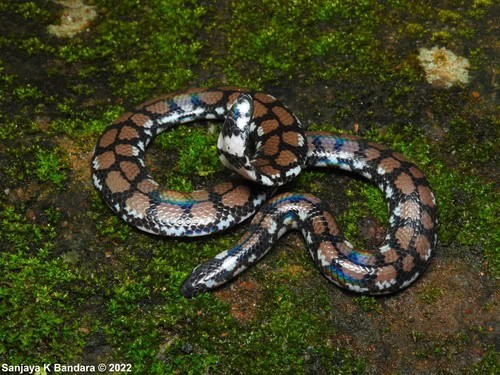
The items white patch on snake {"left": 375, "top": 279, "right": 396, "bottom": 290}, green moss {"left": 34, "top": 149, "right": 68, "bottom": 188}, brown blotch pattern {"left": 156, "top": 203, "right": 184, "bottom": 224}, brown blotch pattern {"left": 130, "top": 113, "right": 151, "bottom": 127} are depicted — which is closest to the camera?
Answer: white patch on snake {"left": 375, "top": 279, "right": 396, "bottom": 290}

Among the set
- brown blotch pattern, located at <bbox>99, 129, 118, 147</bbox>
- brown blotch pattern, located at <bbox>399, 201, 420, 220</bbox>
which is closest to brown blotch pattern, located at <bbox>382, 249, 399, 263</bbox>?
brown blotch pattern, located at <bbox>399, 201, 420, 220</bbox>

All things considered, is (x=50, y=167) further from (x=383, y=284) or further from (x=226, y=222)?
(x=383, y=284)

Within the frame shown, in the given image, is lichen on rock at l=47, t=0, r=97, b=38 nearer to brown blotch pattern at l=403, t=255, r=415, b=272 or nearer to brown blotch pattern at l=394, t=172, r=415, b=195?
brown blotch pattern at l=394, t=172, r=415, b=195

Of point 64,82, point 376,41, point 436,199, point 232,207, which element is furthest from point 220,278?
point 376,41

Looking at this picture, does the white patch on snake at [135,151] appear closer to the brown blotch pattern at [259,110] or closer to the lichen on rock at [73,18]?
the brown blotch pattern at [259,110]

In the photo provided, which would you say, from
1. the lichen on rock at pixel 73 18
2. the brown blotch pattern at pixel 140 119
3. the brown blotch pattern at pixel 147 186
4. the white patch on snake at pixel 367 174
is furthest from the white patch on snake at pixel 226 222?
the lichen on rock at pixel 73 18

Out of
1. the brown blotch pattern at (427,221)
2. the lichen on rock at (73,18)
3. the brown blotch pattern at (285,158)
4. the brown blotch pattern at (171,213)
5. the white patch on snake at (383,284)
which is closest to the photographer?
the white patch on snake at (383,284)

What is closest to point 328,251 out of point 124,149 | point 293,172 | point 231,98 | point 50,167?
point 293,172

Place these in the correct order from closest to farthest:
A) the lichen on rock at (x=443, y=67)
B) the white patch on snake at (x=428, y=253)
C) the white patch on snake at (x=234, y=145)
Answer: the white patch on snake at (x=234, y=145)
the white patch on snake at (x=428, y=253)
the lichen on rock at (x=443, y=67)
